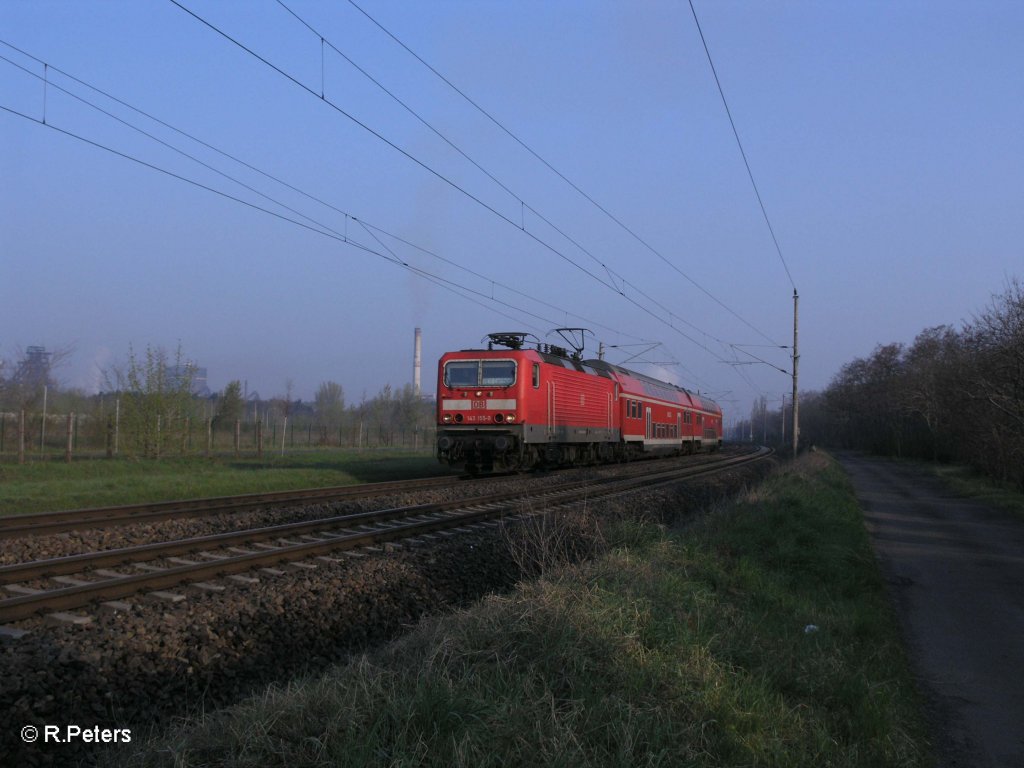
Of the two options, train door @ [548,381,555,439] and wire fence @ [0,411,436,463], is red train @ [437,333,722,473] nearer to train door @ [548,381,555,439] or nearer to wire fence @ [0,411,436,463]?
train door @ [548,381,555,439]

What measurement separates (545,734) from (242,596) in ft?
13.0

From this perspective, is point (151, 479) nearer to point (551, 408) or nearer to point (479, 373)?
point (479, 373)

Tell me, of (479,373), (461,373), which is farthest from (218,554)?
(461,373)

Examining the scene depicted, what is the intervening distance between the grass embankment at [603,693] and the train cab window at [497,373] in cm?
1298

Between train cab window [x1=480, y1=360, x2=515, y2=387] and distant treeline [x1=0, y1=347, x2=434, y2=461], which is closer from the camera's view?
train cab window [x1=480, y1=360, x2=515, y2=387]

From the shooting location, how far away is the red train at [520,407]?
20.8 meters

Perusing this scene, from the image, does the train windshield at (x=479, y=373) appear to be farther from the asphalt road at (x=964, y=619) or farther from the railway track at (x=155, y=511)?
the asphalt road at (x=964, y=619)

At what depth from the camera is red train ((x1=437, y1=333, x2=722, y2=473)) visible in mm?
20766

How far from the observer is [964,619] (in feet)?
29.0

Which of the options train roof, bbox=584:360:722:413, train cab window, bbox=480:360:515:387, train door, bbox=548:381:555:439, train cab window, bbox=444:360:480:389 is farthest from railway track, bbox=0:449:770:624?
train roof, bbox=584:360:722:413

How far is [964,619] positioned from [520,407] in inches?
506

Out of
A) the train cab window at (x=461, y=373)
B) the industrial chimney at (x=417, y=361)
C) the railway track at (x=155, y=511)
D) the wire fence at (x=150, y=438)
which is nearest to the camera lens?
the railway track at (x=155, y=511)

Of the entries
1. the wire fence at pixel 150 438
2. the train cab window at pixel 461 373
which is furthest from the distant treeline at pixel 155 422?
the train cab window at pixel 461 373

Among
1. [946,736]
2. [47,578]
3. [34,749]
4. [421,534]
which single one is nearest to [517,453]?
[421,534]
